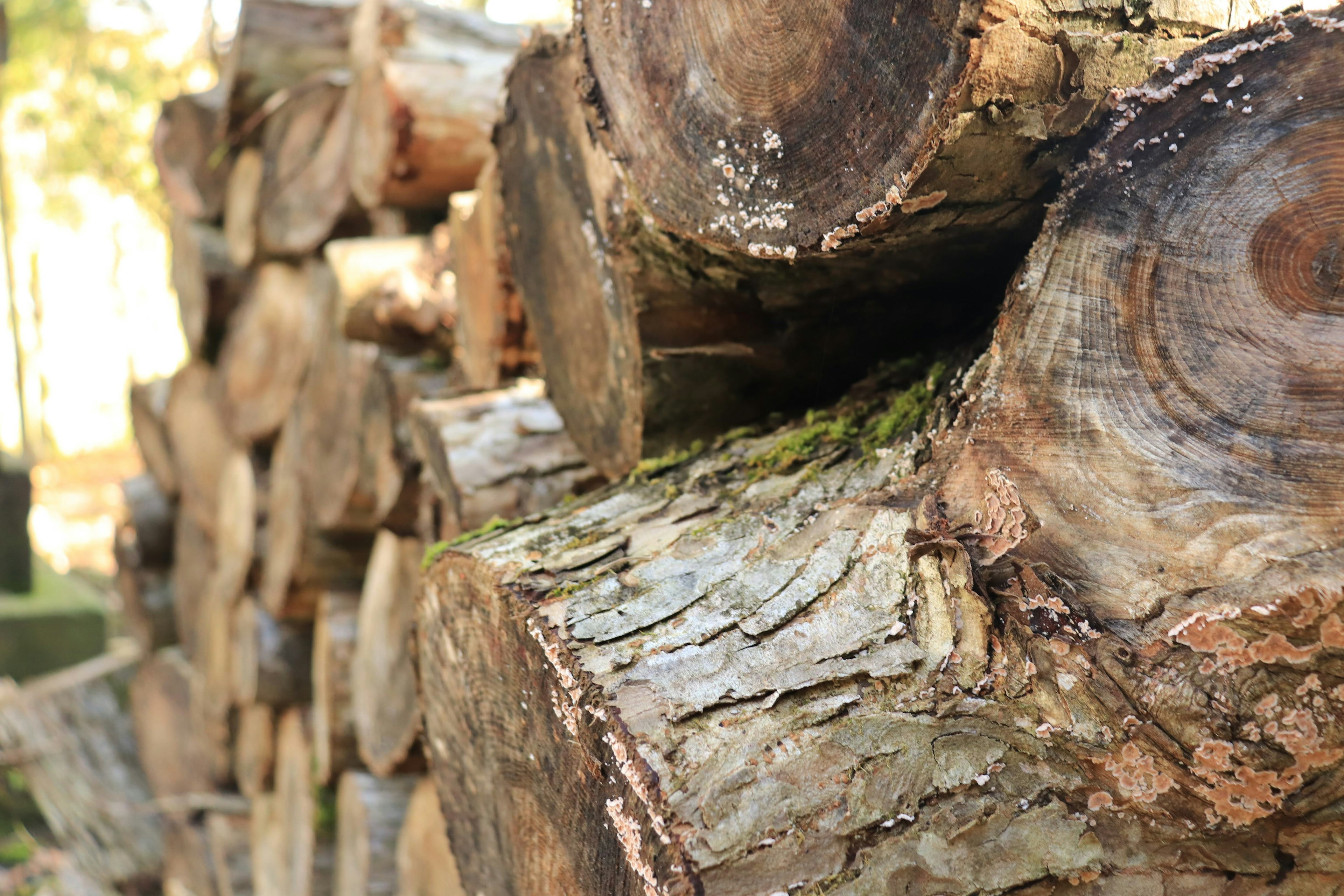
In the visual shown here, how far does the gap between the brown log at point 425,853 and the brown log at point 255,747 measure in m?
1.05

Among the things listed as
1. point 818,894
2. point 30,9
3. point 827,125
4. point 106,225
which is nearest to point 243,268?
point 827,125

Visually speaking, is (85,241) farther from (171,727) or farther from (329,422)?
(329,422)

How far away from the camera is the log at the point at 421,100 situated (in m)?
2.26

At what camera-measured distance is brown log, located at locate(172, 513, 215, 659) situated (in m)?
3.90

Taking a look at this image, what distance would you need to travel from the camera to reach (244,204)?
322 cm

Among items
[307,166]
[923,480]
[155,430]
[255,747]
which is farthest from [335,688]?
[155,430]

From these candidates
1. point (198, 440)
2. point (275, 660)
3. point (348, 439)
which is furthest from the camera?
point (198, 440)

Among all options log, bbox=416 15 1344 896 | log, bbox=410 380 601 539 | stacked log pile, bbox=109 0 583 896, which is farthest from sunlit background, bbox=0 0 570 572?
log, bbox=416 15 1344 896

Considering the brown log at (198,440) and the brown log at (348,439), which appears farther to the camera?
the brown log at (198,440)

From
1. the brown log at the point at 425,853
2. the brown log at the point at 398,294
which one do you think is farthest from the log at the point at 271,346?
the brown log at the point at 425,853

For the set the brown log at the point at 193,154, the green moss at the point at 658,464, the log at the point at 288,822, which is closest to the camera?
the green moss at the point at 658,464

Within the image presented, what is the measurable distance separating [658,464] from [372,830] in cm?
149

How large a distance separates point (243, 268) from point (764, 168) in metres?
2.94

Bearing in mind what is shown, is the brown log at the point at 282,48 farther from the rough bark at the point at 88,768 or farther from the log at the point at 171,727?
the rough bark at the point at 88,768
